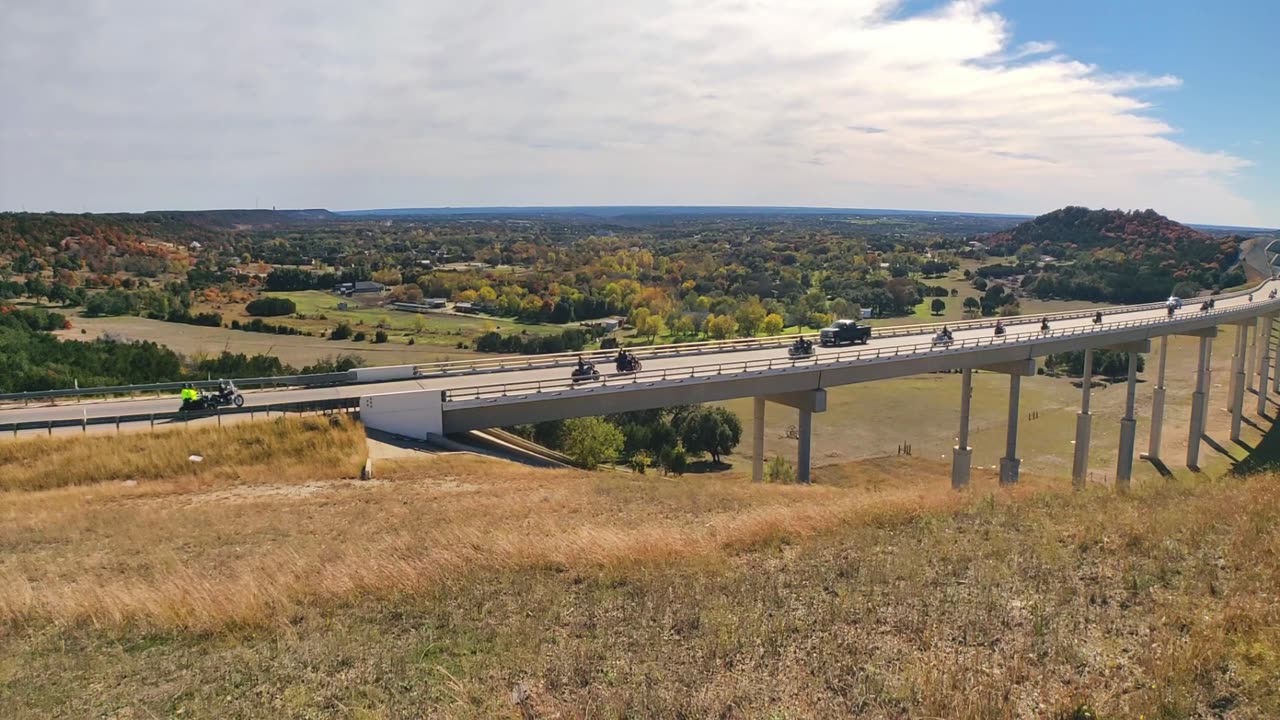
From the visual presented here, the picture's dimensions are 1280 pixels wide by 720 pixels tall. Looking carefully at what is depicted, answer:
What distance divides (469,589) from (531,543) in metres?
2.04

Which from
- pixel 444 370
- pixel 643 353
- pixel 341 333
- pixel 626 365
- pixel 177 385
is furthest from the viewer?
pixel 341 333

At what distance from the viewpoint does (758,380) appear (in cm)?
3419

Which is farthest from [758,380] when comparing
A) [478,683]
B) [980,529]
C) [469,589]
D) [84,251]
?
[84,251]

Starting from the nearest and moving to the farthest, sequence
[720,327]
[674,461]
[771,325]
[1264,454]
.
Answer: [674,461], [1264,454], [720,327], [771,325]

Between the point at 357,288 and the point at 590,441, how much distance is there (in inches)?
4575

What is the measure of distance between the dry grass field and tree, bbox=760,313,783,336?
79.5 metres

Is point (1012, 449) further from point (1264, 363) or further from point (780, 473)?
point (1264, 363)

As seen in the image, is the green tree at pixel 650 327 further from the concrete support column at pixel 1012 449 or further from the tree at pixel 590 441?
the concrete support column at pixel 1012 449

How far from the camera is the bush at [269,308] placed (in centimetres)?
10414

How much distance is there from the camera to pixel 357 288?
142000 mm

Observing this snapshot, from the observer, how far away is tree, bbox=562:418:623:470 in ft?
124

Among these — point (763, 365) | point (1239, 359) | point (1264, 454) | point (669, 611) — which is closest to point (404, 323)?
point (763, 365)

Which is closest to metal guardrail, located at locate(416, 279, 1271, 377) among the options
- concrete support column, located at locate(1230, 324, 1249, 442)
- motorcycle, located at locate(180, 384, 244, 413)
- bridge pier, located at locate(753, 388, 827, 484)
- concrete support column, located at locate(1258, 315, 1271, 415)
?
bridge pier, located at locate(753, 388, 827, 484)

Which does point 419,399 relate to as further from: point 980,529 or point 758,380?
point 980,529
